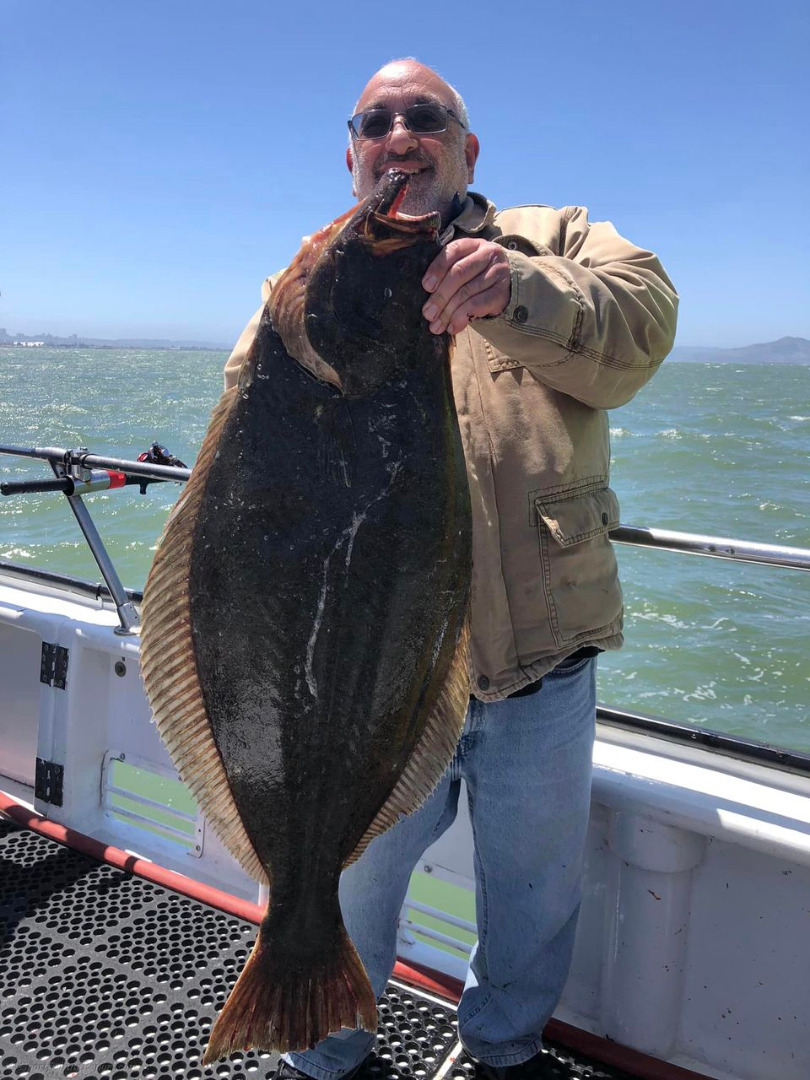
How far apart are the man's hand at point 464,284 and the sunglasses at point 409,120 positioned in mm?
638

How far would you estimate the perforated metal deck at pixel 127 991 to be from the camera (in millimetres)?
2379

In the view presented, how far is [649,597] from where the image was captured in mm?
12211

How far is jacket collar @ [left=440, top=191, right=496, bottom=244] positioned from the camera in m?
2.05

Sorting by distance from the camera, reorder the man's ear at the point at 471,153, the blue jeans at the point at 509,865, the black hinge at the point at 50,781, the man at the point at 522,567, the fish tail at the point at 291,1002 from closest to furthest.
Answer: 1. the fish tail at the point at 291,1002
2. the man at the point at 522,567
3. the blue jeans at the point at 509,865
4. the man's ear at the point at 471,153
5. the black hinge at the point at 50,781

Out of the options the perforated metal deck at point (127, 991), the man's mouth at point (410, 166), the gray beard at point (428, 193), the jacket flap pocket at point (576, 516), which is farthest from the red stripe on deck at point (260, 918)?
the man's mouth at point (410, 166)

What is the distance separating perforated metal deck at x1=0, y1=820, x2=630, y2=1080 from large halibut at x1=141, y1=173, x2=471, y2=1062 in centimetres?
86

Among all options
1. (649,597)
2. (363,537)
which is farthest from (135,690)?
(649,597)

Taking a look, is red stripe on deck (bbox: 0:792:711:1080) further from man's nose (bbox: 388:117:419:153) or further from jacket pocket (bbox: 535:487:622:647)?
man's nose (bbox: 388:117:419:153)

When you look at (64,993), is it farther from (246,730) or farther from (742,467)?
(742,467)

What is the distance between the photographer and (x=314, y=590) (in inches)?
64.2

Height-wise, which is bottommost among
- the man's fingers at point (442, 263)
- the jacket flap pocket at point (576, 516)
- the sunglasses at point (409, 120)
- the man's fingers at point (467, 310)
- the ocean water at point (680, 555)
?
the ocean water at point (680, 555)

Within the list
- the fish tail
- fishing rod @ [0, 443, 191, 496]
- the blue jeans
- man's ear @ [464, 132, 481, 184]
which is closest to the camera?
the fish tail

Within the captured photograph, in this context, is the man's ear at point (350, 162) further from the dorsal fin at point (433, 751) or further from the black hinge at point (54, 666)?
the black hinge at point (54, 666)

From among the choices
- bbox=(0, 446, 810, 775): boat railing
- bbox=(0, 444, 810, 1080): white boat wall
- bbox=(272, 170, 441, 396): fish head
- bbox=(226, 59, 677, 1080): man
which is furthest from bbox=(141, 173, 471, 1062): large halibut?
bbox=(0, 446, 810, 775): boat railing
